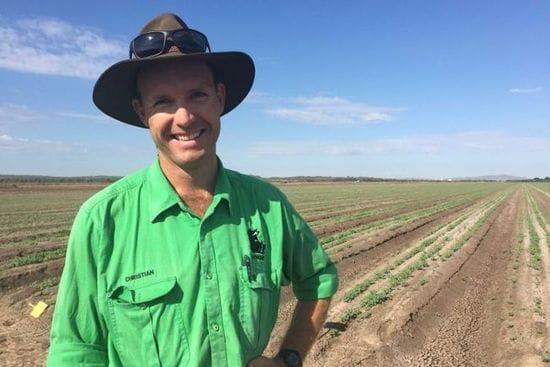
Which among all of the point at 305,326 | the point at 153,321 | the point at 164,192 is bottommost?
the point at 305,326

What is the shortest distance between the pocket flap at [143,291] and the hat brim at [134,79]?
858 millimetres

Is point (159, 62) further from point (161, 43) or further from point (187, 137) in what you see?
point (187, 137)

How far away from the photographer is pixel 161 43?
1.96m

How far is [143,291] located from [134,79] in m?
0.95

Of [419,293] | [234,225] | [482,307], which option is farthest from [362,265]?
[234,225]

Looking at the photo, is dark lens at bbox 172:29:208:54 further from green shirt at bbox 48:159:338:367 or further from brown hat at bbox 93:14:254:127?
green shirt at bbox 48:159:338:367

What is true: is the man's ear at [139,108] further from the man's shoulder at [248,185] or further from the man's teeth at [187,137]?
the man's shoulder at [248,185]

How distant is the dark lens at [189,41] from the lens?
198 cm

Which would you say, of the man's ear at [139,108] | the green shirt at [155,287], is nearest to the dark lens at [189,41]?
the man's ear at [139,108]

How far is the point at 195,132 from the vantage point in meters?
1.95

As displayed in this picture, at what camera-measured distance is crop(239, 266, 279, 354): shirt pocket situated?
6.12ft

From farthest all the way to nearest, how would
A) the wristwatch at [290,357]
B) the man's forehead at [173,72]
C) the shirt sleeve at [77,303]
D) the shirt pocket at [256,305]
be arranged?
the wristwatch at [290,357] → the man's forehead at [173,72] → the shirt pocket at [256,305] → the shirt sleeve at [77,303]

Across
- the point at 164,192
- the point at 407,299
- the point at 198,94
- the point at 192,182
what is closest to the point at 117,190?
the point at 164,192

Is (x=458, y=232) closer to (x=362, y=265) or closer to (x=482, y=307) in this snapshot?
(x=362, y=265)
